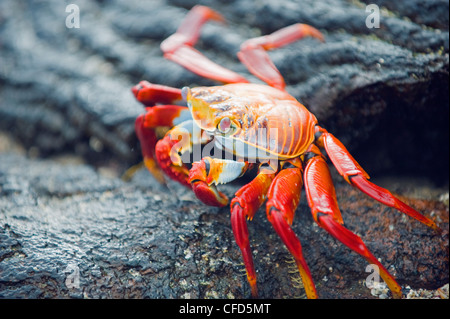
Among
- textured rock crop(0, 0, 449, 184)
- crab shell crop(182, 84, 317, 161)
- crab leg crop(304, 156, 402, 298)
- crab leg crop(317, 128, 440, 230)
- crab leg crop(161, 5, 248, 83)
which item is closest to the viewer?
crab leg crop(304, 156, 402, 298)

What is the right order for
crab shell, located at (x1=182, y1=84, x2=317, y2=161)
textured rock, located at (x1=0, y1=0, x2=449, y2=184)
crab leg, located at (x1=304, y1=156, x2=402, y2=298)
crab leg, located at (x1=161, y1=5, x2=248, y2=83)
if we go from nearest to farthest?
1. crab leg, located at (x1=304, y1=156, x2=402, y2=298)
2. crab shell, located at (x1=182, y1=84, x2=317, y2=161)
3. textured rock, located at (x1=0, y1=0, x2=449, y2=184)
4. crab leg, located at (x1=161, y1=5, x2=248, y2=83)

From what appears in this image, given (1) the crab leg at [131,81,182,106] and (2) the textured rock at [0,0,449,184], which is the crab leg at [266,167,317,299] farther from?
(1) the crab leg at [131,81,182,106]

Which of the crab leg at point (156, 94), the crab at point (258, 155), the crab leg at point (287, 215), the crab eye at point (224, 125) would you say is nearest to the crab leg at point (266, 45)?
the crab at point (258, 155)

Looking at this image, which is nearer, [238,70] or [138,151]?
[238,70]

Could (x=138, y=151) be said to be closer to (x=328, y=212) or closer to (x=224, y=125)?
(x=224, y=125)

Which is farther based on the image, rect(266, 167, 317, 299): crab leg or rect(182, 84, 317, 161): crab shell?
rect(182, 84, 317, 161): crab shell

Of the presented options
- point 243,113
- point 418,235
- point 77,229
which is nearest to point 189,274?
point 77,229

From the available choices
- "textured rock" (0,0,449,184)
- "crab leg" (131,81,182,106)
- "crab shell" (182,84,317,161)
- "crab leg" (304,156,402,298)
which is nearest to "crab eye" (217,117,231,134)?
"crab shell" (182,84,317,161)

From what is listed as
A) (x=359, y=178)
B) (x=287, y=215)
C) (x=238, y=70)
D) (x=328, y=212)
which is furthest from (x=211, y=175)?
(x=238, y=70)

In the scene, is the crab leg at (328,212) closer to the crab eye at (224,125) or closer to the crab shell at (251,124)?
the crab shell at (251,124)
